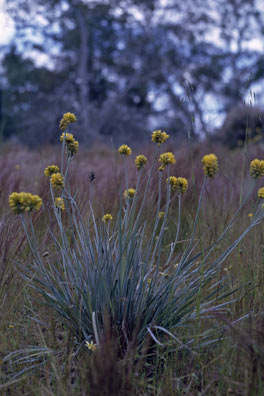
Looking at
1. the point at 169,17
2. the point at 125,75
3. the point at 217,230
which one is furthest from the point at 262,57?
the point at 217,230

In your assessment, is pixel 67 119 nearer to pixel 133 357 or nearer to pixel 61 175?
pixel 61 175

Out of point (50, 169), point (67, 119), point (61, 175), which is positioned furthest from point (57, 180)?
point (67, 119)

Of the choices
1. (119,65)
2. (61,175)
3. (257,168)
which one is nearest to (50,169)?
(61,175)

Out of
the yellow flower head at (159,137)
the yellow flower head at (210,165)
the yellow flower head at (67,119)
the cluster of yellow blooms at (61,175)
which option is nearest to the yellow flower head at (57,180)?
the cluster of yellow blooms at (61,175)

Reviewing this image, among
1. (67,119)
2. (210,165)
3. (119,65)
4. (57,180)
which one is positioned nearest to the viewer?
(210,165)

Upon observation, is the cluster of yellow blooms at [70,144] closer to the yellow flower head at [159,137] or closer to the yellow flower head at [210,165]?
the yellow flower head at [159,137]

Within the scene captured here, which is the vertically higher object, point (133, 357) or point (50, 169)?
point (50, 169)

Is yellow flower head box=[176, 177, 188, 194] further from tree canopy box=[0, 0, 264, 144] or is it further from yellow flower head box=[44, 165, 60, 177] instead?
tree canopy box=[0, 0, 264, 144]

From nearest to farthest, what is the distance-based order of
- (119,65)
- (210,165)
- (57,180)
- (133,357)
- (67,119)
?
(133,357) < (210,165) < (57,180) < (67,119) < (119,65)

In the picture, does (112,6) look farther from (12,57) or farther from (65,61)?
(12,57)

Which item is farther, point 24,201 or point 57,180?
point 57,180

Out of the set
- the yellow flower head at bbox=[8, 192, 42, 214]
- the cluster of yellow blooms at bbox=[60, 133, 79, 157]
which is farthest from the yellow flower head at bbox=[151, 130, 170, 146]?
the yellow flower head at bbox=[8, 192, 42, 214]

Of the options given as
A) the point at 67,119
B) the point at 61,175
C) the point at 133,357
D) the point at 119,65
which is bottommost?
the point at 133,357

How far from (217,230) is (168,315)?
103cm
